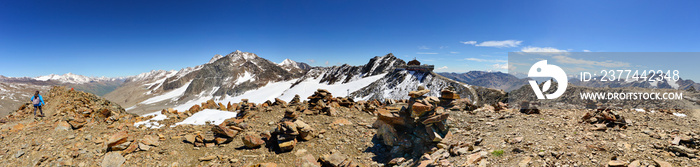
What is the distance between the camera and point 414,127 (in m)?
11.8

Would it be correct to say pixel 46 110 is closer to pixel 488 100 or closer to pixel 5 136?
pixel 5 136

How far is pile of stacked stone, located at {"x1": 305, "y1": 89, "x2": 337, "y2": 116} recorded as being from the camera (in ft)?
55.6

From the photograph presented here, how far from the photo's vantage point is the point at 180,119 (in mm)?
16938

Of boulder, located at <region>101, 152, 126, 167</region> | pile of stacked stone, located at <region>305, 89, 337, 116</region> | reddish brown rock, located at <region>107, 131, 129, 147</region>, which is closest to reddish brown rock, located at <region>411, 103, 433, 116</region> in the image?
pile of stacked stone, located at <region>305, 89, 337, 116</region>

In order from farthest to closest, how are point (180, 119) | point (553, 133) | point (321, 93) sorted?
point (321, 93) < point (180, 119) < point (553, 133)

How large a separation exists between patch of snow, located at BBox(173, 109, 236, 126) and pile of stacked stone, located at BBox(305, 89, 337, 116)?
6.27m

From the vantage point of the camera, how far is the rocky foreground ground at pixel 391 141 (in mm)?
7691

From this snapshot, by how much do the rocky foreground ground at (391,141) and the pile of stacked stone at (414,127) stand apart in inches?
1.9

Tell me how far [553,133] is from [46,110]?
105 feet

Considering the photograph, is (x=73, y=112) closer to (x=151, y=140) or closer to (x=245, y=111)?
(x=151, y=140)

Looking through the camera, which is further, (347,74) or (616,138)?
(347,74)

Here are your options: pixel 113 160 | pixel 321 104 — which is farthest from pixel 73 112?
pixel 321 104

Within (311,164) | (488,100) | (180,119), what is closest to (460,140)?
(311,164)

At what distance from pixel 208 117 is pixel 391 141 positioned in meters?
13.8
